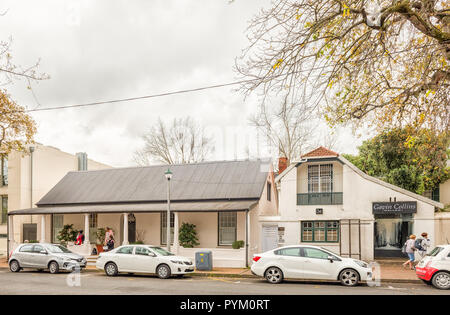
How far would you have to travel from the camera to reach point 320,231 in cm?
2345

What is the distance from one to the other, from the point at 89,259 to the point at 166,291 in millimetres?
11776

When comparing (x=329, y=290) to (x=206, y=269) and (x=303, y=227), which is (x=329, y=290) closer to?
(x=206, y=269)

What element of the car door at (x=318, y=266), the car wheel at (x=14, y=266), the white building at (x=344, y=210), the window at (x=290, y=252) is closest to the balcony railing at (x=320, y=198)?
the white building at (x=344, y=210)

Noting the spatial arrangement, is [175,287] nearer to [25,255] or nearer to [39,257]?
[39,257]

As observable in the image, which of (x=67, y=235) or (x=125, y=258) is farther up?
(x=67, y=235)

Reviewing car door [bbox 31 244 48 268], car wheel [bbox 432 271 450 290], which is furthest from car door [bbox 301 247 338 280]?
car door [bbox 31 244 48 268]

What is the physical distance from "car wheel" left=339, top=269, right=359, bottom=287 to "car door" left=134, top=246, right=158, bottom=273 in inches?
294

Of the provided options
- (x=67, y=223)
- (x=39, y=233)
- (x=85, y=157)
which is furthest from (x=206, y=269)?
(x=85, y=157)

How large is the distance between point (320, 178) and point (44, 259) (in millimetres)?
14753

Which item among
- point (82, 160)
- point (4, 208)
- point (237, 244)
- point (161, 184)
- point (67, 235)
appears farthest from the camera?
point (82, 160)

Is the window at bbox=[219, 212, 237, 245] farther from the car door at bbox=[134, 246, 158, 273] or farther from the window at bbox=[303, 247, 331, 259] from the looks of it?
the window at bbox=[303, 247, 331, 259]

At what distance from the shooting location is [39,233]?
28266 millimetres

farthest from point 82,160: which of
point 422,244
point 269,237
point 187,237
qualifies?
point 422,244

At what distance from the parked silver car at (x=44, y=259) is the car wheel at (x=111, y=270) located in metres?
2.19
